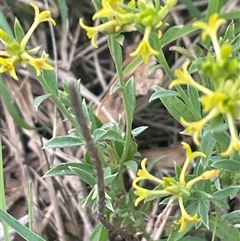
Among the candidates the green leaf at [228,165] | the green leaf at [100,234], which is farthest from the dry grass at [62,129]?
the green leaf at [228,165]

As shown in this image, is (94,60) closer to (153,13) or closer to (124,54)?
(124,54)

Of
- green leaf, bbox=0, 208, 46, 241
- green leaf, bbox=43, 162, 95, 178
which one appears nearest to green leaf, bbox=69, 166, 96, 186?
green leaf, bbox=43, 162, 95, 178

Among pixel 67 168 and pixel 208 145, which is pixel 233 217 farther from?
pixel 67 168

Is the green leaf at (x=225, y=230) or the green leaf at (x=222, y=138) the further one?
the green leaf at (x=225, y=230)

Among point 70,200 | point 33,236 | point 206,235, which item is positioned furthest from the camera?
point 70,200

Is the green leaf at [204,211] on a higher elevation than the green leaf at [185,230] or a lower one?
higher

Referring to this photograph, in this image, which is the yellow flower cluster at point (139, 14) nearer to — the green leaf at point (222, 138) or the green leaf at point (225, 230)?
the green leaf at point (222, 138)

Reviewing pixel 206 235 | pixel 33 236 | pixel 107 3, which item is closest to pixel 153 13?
pixel 107 3

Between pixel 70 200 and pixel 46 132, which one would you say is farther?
pixel 46 132
